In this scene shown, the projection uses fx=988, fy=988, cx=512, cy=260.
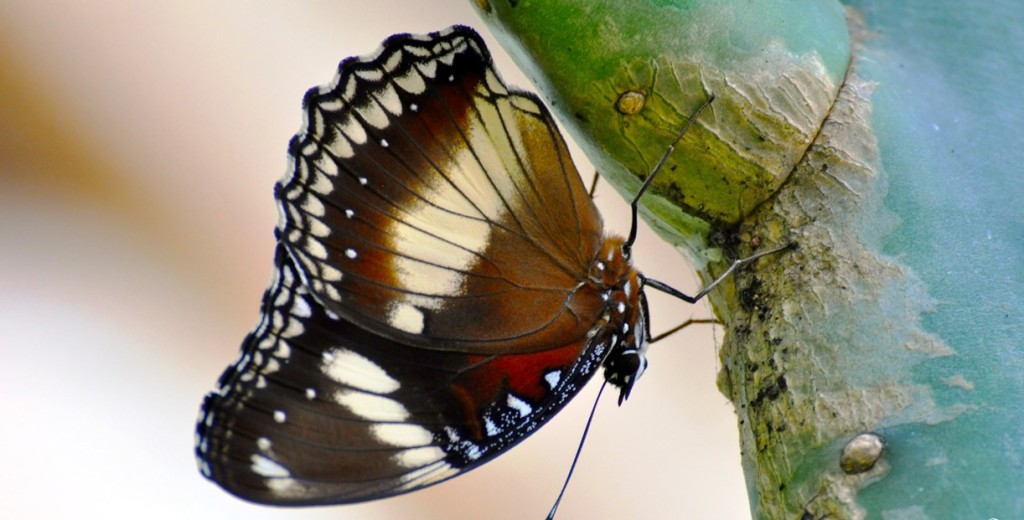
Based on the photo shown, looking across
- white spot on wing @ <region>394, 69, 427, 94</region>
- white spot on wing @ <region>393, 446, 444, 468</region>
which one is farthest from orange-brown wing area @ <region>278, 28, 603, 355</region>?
white spot on wing @ <region>393, 446, 444, 468</region>

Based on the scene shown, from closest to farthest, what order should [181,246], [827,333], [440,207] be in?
[827,333] → [440,207] → [181,246]

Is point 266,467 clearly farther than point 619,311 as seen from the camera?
No

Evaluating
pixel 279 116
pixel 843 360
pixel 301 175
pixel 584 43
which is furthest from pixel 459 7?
pixel 843 360

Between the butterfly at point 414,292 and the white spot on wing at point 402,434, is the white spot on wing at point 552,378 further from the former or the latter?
the white spot on wing at point 402,434

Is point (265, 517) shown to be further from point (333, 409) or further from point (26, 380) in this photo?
point (333, 409)

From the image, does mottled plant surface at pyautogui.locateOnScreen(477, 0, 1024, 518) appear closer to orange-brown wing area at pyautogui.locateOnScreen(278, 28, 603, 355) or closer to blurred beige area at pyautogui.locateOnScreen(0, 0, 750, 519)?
orange-brown wing area at pyautogui.locateOnScreen(278, 28, 603, 355)

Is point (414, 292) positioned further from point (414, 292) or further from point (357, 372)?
point (357, 372)

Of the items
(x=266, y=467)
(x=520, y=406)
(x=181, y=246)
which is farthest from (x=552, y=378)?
(x=181, y=246)

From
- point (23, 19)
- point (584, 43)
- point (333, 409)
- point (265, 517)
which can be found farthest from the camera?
point (23, 19)
